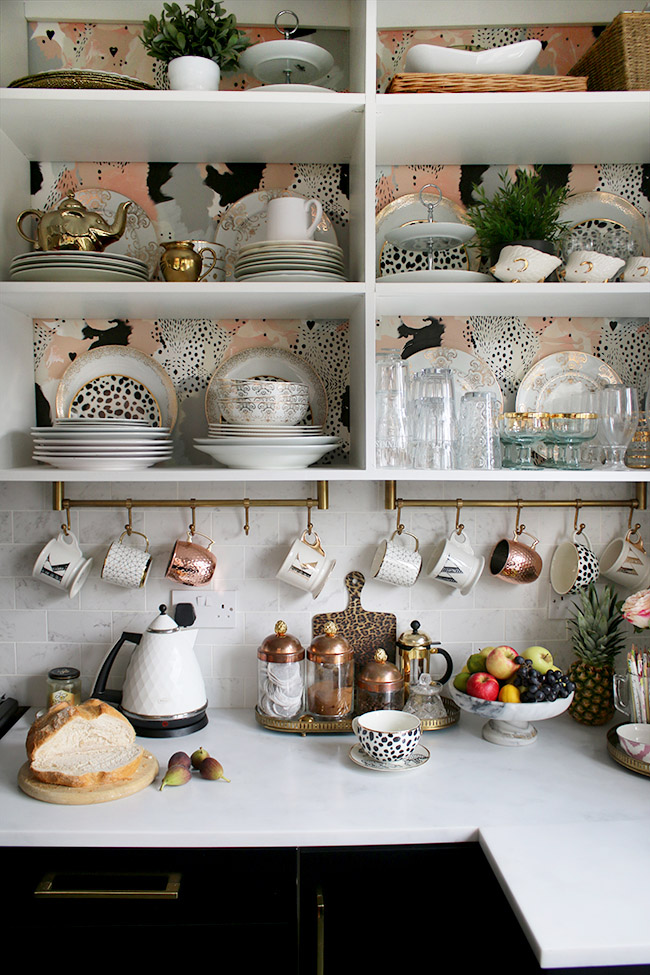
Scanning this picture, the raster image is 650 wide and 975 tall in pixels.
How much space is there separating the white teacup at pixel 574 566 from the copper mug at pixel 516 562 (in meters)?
0.05

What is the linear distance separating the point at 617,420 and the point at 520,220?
487 millimetres

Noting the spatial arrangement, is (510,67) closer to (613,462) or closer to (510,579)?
(613,462)

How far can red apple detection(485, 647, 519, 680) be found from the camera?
1.62 meters

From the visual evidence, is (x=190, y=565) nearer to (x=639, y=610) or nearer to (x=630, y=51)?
(x=639, y=610)

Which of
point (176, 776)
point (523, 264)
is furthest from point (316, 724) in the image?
point (523, 264)

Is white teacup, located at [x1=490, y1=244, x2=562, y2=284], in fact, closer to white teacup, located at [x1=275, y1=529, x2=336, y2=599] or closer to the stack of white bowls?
the stack of white bowls

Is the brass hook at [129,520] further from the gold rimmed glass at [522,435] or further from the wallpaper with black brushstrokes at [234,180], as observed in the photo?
the gold rimmed glass at [522,435]

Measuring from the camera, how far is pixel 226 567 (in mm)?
1840

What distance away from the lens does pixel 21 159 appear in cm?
174

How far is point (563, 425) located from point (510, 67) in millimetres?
763

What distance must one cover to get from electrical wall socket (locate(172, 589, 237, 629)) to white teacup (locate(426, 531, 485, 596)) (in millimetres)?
491

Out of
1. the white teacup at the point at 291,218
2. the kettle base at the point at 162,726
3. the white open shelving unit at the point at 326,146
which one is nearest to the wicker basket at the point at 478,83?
the white open shelving unit at the point at 326,146

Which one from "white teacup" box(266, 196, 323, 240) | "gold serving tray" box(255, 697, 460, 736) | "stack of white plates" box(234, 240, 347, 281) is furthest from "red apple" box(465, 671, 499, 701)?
"white teacup" box(266, 196, 323, 240)

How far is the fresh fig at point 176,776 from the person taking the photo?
4.65 feet
